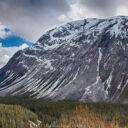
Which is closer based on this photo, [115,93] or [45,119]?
[45,119]

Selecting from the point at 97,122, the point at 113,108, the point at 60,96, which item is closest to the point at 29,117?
the point at 113,108

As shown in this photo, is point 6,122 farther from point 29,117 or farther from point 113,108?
point 113,108

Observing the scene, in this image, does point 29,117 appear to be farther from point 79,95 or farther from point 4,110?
point 79,95

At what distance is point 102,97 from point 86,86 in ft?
79.9

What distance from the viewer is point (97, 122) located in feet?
50.9

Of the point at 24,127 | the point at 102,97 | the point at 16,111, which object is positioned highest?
the point at 102,97

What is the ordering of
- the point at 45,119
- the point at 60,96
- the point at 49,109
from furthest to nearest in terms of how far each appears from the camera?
the point at 60,96, the point at 49,109, the point at 45,119

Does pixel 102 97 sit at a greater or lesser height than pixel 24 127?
greater

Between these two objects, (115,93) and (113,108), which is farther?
(115,93)

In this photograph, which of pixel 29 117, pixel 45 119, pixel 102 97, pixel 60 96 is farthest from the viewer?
pixel 60 96

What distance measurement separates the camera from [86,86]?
196750 millimetres

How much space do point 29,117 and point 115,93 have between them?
327 ft

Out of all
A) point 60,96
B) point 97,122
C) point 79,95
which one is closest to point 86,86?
point 79,95

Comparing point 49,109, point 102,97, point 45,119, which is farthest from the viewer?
point 102,97
